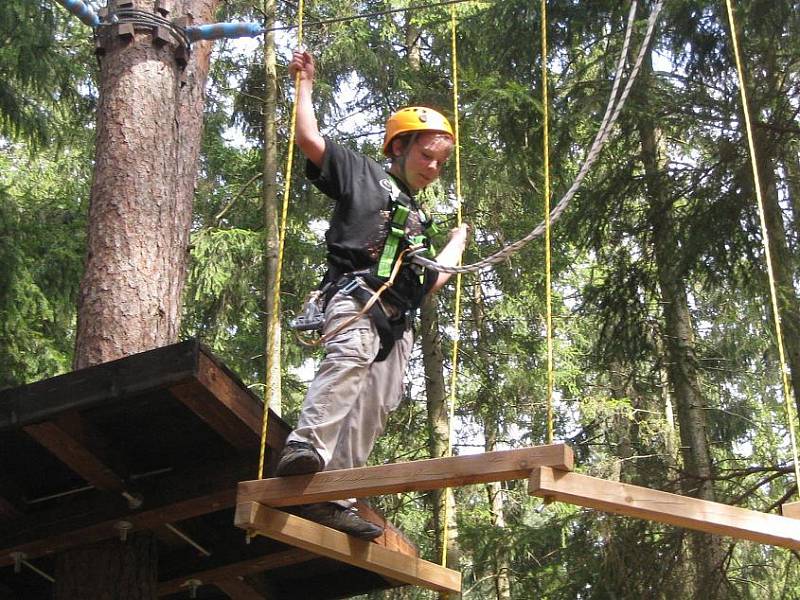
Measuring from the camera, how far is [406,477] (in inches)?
162

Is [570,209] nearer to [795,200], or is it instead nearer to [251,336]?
[795,200]

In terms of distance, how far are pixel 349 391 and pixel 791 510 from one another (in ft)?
5.18

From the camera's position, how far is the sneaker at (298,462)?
424 centimetres

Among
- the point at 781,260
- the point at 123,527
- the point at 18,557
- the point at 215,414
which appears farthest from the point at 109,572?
the point at 781,260

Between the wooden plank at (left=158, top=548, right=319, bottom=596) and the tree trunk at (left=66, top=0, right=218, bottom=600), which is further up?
the tree trunk at (left=66, top=0, right=218, bottom=600)

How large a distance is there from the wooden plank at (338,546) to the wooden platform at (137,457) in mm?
251

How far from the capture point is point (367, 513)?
5.03m

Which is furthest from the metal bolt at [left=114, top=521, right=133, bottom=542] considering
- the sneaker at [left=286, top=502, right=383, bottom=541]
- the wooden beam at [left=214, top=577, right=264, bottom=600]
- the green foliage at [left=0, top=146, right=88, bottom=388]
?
the green foliage at [left=0, top=146, right=88, bottom=388]

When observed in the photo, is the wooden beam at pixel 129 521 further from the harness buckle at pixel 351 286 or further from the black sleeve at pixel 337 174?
the black sleeve at pixel 337 174

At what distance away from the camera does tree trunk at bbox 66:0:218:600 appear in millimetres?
5109

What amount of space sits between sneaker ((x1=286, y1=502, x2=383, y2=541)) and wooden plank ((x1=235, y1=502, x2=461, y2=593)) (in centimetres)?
→ 3

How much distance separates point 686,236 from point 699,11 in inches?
68.8

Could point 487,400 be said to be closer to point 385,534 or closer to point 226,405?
point 385,534

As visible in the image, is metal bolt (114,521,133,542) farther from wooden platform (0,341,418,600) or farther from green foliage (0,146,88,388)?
green foliage (0,146,88,388)
